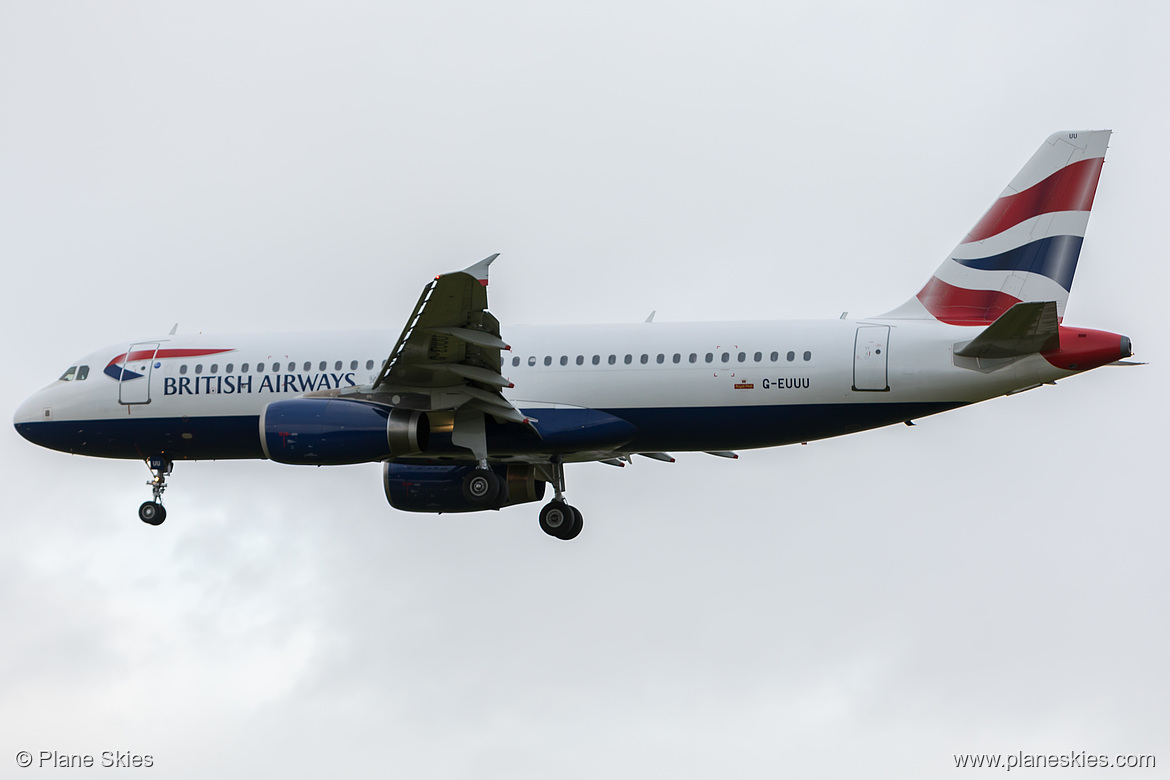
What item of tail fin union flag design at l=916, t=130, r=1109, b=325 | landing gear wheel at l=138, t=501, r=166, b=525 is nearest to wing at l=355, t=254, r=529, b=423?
landing gear wheel at l=138, t=501, r=166, b=525

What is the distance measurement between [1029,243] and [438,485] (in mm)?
12185

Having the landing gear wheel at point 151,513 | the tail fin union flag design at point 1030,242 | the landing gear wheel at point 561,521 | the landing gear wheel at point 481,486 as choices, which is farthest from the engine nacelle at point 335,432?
the tail fin union flag design at point 1030,242

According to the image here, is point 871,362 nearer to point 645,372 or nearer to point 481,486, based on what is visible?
point 645,372

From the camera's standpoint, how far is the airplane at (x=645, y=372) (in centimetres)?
2494

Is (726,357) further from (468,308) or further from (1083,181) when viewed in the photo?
(1083,181)

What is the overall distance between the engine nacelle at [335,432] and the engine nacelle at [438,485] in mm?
4132

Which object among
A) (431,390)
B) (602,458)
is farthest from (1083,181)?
(431,390)

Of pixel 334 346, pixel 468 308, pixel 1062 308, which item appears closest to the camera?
pixel 468 308

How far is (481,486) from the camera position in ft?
91.4

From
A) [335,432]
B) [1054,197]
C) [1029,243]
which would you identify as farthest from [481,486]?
[1054,197]

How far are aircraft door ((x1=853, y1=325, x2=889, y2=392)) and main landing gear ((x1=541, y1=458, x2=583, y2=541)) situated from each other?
6.94 meters

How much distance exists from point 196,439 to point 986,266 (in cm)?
1511

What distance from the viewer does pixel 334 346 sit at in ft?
95.5

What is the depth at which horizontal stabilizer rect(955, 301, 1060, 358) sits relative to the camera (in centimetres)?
2370
